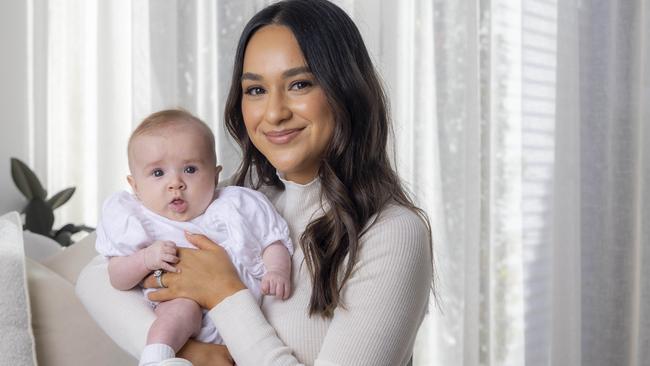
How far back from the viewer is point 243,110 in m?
1.73

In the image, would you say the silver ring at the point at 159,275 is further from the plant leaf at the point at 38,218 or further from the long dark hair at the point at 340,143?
the plant leaf at the point at 38,218

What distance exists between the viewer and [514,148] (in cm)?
279

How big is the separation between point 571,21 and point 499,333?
1133mm

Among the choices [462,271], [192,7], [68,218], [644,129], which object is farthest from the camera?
[68,218]

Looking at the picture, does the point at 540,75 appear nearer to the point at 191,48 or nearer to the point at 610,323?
the point at 610,323

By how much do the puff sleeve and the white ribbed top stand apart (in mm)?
220

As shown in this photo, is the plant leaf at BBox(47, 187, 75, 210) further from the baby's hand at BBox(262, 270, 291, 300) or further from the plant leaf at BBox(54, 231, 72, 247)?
the baby's hand at BBox(262, 270, 291, 300)

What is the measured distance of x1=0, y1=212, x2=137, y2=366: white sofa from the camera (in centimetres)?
167

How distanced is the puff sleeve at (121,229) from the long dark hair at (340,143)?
341 millimetres

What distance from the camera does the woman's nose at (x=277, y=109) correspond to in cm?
161

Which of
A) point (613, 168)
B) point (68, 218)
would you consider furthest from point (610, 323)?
point (68, 218)

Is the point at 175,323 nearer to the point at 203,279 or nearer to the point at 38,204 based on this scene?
the point at 203,279

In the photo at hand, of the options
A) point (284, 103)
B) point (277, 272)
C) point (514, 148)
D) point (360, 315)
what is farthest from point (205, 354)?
point (514, 148)

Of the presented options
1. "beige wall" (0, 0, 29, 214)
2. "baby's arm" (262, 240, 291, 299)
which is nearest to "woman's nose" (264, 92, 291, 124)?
"baby's arm" (262, 240, 291, 299)
